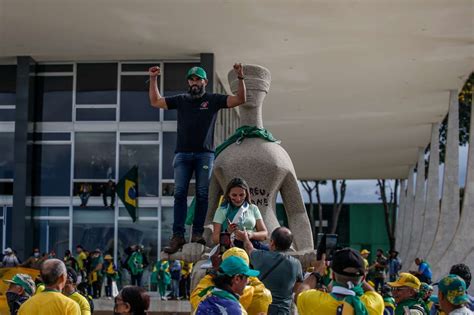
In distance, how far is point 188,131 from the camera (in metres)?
8.86

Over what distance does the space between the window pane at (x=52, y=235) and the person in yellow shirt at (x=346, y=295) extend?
73.7 ft

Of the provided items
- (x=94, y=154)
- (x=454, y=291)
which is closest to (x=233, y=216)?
(x=454, y=291)

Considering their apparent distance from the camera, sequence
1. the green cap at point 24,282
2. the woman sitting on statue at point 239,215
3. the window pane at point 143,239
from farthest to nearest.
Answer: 1. the window pane at point 143,239
2. the green cap at point 24,282
3. the woman sitting on statue at point 239,215

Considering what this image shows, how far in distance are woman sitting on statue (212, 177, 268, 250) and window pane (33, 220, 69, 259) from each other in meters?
19.9

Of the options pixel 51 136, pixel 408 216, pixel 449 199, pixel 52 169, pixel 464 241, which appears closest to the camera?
pixel 464 241

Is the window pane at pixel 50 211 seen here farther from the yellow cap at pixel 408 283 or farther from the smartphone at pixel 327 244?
the smartphone at pixel 327 244

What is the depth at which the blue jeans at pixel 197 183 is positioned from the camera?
8.88 meters

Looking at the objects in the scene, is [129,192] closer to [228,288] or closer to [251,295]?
[251,295]

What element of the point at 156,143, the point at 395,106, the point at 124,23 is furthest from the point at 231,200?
the point at 395,106

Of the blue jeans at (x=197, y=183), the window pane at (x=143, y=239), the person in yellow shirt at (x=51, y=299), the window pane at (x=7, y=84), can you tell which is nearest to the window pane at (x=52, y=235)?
the window pane at (x=143, y=239)

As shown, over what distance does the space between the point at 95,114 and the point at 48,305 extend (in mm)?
22077

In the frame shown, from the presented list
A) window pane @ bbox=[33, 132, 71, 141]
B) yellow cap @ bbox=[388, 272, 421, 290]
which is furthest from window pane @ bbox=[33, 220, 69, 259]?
yellow cap @ bbox=[388, 272, 421, 290]

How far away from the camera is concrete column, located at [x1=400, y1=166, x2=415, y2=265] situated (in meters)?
47.8

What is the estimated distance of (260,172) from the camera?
8.93 m
